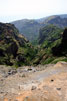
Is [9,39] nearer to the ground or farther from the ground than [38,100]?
nearer to the ground

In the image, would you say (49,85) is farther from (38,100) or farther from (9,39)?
(9,39)

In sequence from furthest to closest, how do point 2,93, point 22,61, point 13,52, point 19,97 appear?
point 13,52
point 22,61
point 2,93
point 19,97

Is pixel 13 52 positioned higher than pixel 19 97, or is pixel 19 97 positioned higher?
pixel 19 97

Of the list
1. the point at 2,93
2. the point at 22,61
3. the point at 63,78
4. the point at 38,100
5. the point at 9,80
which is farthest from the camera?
the point at 22,61

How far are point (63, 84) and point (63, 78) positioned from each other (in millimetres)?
3639

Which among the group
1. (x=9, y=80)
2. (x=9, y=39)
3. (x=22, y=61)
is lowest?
(x=22, y=61)

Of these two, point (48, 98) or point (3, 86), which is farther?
point (3, 86)

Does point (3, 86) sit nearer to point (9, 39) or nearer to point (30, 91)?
point (30, 91)

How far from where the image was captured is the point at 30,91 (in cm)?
3138

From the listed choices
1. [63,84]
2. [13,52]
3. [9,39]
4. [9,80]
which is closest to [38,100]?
[63,84]

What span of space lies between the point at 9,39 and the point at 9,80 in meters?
157

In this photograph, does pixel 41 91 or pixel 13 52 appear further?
pixel 13 52

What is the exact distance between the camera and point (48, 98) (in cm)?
2858

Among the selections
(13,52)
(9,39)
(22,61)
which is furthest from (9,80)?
(9,39)
